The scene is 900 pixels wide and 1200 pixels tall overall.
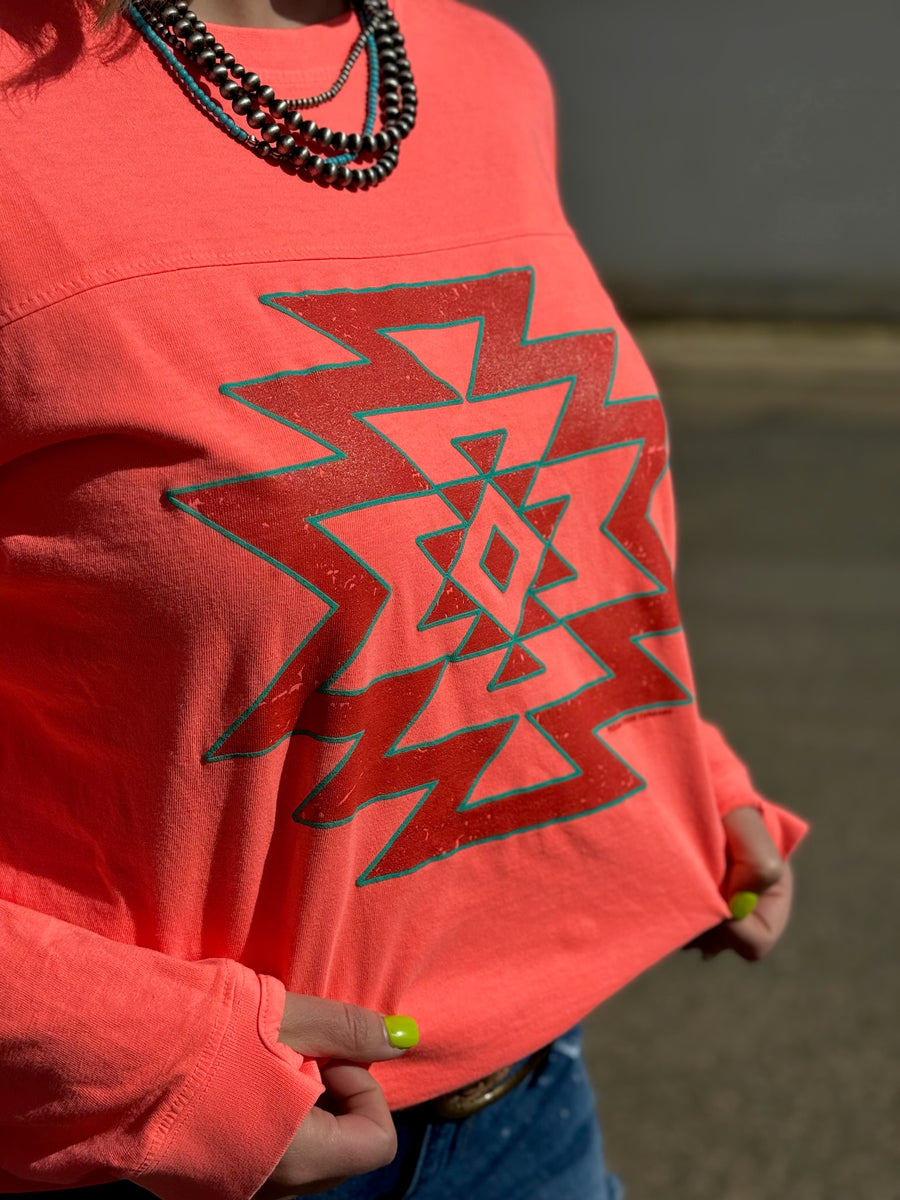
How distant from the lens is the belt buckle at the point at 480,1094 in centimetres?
99

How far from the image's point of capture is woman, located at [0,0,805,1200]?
759 millimetres

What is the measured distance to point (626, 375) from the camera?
1.02 m

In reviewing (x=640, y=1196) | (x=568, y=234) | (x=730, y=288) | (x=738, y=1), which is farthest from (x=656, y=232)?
(x=568, y=234)

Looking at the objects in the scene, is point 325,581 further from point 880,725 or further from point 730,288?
point 730,288

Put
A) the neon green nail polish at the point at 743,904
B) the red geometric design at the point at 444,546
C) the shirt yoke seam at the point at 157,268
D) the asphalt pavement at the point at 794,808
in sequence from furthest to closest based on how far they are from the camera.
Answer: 1. the asphalt pavement at the point at 794,808
2. the neon green nail polish at the point at 743,904
3. the red geometric design at the point at 444,546
4. the shirt yoke seam at the point at 157,268

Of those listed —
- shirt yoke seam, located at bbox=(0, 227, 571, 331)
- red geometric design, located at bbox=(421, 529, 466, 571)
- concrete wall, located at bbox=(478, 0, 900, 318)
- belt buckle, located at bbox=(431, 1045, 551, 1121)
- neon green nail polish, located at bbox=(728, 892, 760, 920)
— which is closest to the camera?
shirt yoke seam, located at bbox=(0, 227, 571, 331)

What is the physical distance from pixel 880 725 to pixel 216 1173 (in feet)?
9.42

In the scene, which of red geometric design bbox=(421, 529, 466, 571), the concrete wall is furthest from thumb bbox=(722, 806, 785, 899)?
the concrete wall

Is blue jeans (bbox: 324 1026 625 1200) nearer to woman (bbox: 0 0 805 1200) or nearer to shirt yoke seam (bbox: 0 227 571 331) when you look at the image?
woman (bbox: 0 0 805 1200)

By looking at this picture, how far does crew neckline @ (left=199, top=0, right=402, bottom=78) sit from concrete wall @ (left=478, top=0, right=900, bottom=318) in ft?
20.6

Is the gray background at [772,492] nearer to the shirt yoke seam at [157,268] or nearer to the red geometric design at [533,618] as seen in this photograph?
the red geometric design at [533,618]

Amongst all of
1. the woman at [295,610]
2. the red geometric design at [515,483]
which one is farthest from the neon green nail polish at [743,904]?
the red geometric design at [515,483]

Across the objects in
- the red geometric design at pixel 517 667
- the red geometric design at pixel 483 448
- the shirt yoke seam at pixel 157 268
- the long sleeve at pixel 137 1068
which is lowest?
the long sleeve at pixel 137 1068

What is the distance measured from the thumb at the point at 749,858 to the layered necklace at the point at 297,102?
25.7 inches
